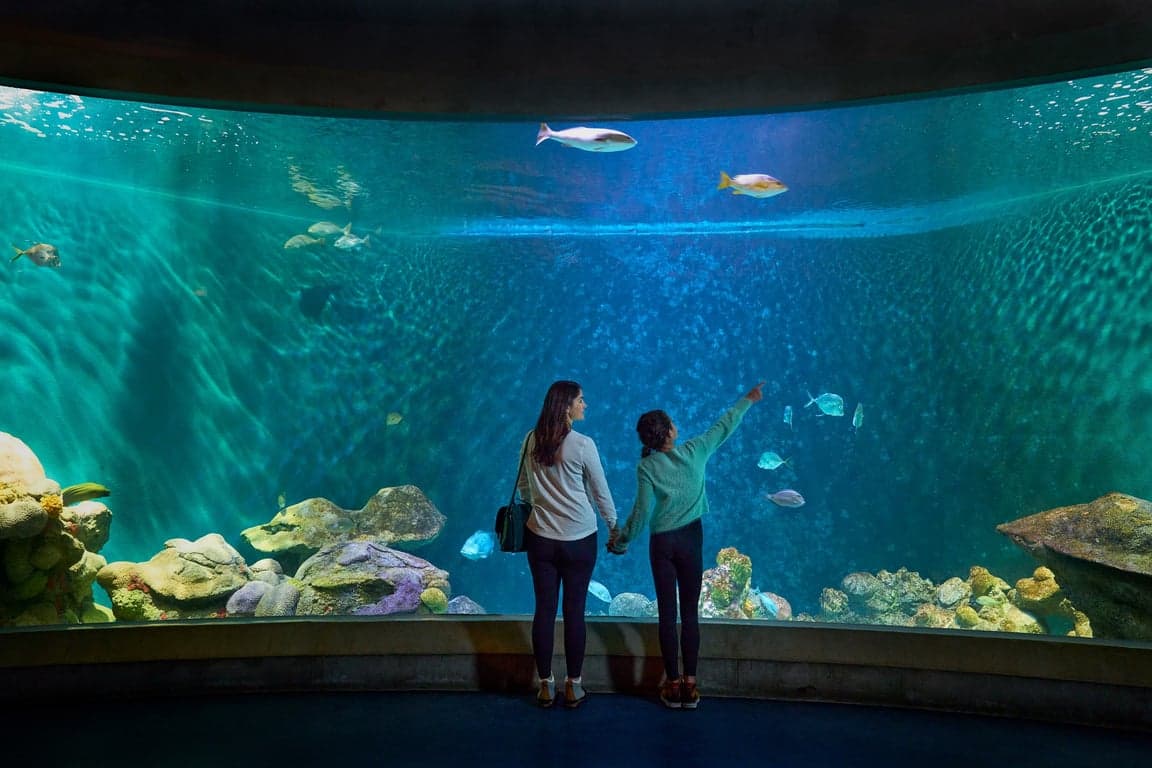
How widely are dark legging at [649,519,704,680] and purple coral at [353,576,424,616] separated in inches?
208

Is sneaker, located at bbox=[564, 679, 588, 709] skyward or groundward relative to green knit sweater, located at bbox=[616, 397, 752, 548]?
groundward

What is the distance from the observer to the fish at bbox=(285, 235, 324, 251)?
43.6 feet

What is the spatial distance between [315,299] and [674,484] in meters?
12.1

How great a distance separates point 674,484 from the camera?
13.6ft

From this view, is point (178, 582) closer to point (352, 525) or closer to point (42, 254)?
point (352, 525)

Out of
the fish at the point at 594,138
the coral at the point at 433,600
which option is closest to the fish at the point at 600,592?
the coral at the point at 433,600

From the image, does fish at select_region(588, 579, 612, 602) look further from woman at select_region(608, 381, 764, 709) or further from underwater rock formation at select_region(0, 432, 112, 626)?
woman at select_region(608, 381, 764, 709)

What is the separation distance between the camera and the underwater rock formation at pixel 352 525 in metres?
11.8

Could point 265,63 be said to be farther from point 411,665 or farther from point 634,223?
point 634,223

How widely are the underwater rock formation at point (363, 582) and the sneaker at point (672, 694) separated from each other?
488cm

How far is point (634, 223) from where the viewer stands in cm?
1465

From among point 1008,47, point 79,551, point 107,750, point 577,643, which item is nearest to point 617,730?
point 577,643

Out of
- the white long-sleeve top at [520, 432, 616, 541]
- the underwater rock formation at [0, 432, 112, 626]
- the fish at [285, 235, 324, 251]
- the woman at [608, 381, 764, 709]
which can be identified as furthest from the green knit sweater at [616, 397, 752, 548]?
the fish at [285, 235, 324, 251]

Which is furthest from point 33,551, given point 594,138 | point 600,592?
point 600,592
